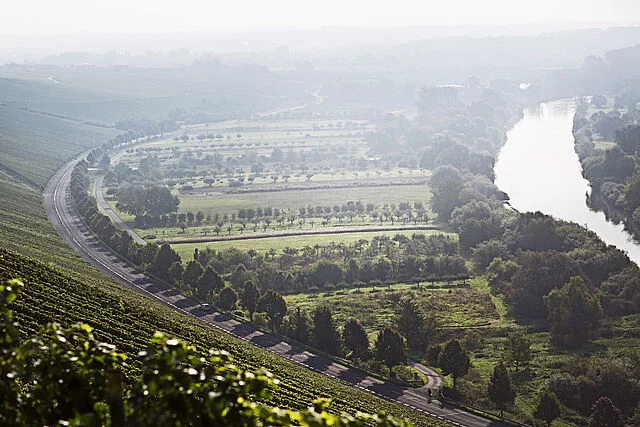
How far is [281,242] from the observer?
232 ft

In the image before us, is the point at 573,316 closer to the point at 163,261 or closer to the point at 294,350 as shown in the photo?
the point at 294,350

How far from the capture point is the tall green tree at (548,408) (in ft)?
109

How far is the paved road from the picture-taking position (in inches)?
1395

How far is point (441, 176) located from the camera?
9650 centimetres

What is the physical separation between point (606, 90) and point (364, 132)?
78.7 m

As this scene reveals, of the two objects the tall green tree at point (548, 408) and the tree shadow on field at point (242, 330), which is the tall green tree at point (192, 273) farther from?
A: the tall green tree at point (548, 408)

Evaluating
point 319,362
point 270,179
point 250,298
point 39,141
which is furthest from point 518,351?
point 39,141

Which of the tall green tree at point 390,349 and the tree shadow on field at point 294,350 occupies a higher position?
the tall green tree at point 390,349

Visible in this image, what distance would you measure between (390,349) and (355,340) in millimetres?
3045

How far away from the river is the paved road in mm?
36782

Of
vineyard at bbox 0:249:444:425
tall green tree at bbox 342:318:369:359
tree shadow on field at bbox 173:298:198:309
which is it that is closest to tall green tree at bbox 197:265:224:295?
tree shadow on field at bbox 173:298:198:309

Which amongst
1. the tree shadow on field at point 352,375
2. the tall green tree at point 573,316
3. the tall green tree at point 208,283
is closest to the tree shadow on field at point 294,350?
the tree shadow on field at point 352,375

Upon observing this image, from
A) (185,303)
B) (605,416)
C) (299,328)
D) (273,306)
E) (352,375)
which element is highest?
(605,416)

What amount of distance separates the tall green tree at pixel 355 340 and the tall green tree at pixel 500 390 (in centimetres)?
870
